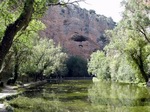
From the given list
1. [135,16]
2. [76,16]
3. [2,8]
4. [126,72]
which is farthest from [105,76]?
[76,16]

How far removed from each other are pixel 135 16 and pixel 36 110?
2488 cm

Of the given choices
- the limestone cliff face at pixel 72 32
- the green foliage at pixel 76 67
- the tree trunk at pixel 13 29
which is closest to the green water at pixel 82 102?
the tree trunk at pixel 13 29

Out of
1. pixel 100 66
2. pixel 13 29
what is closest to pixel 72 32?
pixel 100 66

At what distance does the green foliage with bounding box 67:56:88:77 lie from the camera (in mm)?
144625

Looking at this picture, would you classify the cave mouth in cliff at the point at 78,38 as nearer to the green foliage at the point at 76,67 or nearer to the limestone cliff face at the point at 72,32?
the limestone cliff face at the point at 72,32

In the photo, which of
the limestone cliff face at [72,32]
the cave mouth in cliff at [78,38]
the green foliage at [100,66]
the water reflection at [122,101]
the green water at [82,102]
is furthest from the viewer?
the cave mouth in cliff at [78,38]

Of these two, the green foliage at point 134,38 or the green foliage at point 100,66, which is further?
the green foliage at point 100,66

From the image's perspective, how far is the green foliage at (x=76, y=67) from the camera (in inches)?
5694

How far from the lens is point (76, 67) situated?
144750mm

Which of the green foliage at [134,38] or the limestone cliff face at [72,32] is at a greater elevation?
the limestone cliff face at [72,32]

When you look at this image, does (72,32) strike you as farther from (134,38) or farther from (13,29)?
(13,29)

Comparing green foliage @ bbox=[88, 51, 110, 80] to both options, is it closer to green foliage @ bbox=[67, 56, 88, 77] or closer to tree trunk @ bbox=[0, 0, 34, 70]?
green foliage @ bbox=[67, 56, 88, 77]

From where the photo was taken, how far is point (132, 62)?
2237 inches

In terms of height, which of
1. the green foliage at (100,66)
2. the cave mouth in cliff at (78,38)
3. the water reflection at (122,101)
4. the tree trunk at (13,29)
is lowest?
the water reflection at (122,101)
